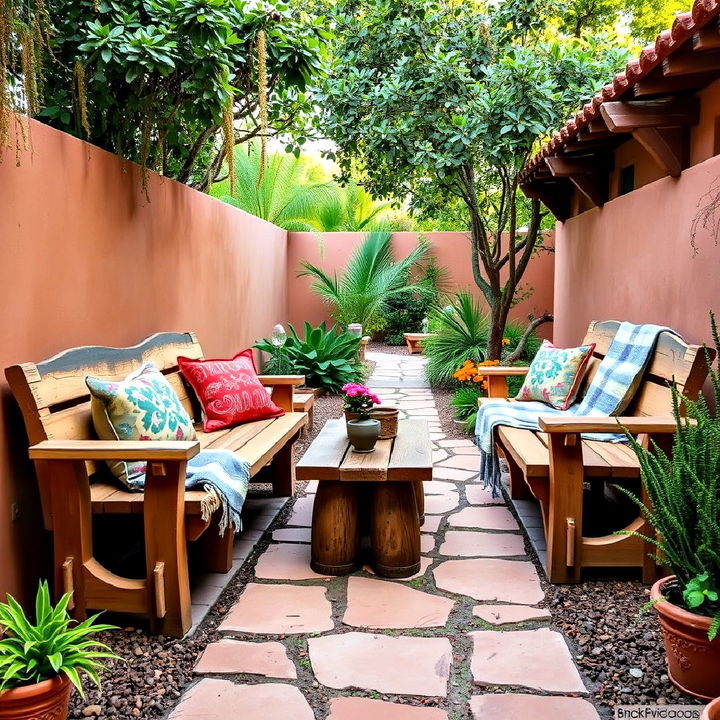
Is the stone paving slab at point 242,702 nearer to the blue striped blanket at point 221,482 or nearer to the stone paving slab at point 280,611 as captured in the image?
the stone paving slab at point 280,611

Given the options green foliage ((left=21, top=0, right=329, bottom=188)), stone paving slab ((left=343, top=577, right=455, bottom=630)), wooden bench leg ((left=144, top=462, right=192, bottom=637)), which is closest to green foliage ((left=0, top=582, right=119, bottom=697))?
wooden bench leg ((left=144, top=462, right=192, bottom=637))

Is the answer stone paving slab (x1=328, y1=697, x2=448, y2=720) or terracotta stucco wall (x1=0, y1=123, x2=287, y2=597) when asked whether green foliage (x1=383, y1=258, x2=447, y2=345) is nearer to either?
terracotta stucco wall (x1=0, y1=123, x2=287, y2=597)

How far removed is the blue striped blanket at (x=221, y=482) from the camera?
8.46ft

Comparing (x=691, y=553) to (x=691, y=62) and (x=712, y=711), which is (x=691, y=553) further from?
(x=691, y=62)

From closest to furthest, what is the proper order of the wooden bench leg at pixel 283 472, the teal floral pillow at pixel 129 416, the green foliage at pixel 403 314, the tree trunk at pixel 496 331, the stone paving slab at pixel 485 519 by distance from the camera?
the teal floral pillow at pixel 129 416
the stone paving slab at pixel 485 519
the wooden bench leg at pixel 283 472
the tree trunk at pixel 496 331
the green foliage at pixel 403 314

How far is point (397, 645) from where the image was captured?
238cm

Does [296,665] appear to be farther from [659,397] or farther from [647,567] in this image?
[659,397]

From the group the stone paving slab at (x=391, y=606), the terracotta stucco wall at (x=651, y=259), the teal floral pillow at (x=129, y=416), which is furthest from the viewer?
the terracotta stucco wall at (x=651, y=259)

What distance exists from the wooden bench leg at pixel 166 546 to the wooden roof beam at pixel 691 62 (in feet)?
8.06

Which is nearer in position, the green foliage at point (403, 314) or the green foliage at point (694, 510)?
the green foliage at point (694, 510)

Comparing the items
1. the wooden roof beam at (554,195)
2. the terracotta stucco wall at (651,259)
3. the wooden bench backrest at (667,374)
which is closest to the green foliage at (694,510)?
the wooden bench backrest at (667,374)

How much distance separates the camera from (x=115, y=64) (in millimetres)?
3027

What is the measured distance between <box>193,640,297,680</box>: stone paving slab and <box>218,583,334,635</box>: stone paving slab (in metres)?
0.11

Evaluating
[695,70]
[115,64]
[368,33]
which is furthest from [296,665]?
[368,33]
